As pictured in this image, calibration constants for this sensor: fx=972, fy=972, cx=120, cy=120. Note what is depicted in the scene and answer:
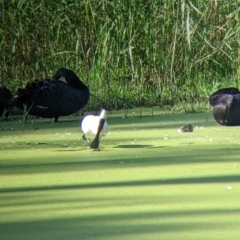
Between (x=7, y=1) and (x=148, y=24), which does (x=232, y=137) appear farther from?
(x=7, y=1)

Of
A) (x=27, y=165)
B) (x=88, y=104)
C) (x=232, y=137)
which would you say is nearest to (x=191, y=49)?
(x=88, y=104)

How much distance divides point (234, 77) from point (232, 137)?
2.63 meters

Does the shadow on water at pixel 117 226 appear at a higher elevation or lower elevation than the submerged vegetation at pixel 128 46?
lower

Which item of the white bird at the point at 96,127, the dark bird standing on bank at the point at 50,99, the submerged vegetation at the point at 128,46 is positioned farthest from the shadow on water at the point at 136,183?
the submerged vegetation at the point at 128,46

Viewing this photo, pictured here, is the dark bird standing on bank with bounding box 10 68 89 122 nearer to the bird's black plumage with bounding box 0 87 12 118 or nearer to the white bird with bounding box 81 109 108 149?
the bird's black plumage with bounding box 0 87 12 118

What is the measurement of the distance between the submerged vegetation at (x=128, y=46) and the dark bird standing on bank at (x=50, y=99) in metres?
0.75

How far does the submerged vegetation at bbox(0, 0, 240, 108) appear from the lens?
886 centimetres

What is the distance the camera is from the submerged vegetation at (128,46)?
8.86m

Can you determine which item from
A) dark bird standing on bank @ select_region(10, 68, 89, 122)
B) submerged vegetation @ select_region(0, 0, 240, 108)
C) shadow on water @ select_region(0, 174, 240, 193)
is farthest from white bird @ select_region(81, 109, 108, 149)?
submerged vegetation @ select_region(0, 0, 240, 108)

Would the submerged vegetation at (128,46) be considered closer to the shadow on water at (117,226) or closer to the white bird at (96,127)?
the white bird at (96,127)

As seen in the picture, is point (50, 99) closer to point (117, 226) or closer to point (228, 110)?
point (228, 110)

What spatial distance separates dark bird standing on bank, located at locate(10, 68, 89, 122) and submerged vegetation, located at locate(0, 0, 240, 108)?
29.6 inches

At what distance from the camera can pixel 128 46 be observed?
8805 millimetres

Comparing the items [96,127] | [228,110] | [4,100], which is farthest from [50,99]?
[96,127]
